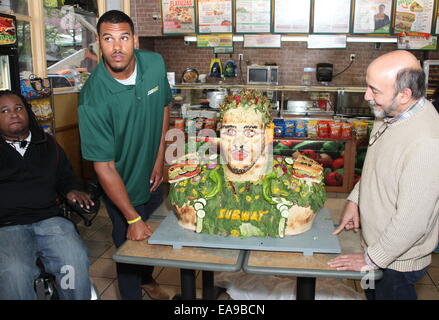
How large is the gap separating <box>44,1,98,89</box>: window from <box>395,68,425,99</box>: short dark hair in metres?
4.40

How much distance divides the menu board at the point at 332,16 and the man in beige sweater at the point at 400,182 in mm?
4573

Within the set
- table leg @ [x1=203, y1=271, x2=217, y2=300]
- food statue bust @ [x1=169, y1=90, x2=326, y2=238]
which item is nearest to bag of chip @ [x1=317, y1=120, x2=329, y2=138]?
table leg @ [x1=203, y1=271, x2=217, y2=300]

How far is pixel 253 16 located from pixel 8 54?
377 centimetres

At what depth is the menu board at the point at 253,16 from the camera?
5.93 meters

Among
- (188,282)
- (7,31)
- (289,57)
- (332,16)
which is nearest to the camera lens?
(188,282)

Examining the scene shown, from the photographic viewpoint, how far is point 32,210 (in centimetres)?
231

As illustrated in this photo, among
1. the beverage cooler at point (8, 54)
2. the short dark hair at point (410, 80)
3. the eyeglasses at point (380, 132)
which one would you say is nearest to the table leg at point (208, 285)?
the eyeglasses at point (380, 132)

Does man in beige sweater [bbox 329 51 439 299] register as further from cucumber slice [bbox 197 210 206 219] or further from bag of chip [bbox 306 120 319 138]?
bag of chip [bbox 306 120 319 138]

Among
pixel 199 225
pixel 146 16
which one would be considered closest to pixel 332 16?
pixel 146 16

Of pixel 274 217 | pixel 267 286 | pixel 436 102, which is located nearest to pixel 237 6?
pixel 436 102

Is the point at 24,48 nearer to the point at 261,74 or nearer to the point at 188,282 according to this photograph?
the point at 261,74

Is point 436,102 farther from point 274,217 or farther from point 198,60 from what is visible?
point 198,60

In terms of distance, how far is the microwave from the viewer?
5.94 meters

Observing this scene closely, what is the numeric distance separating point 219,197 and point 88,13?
445cm
